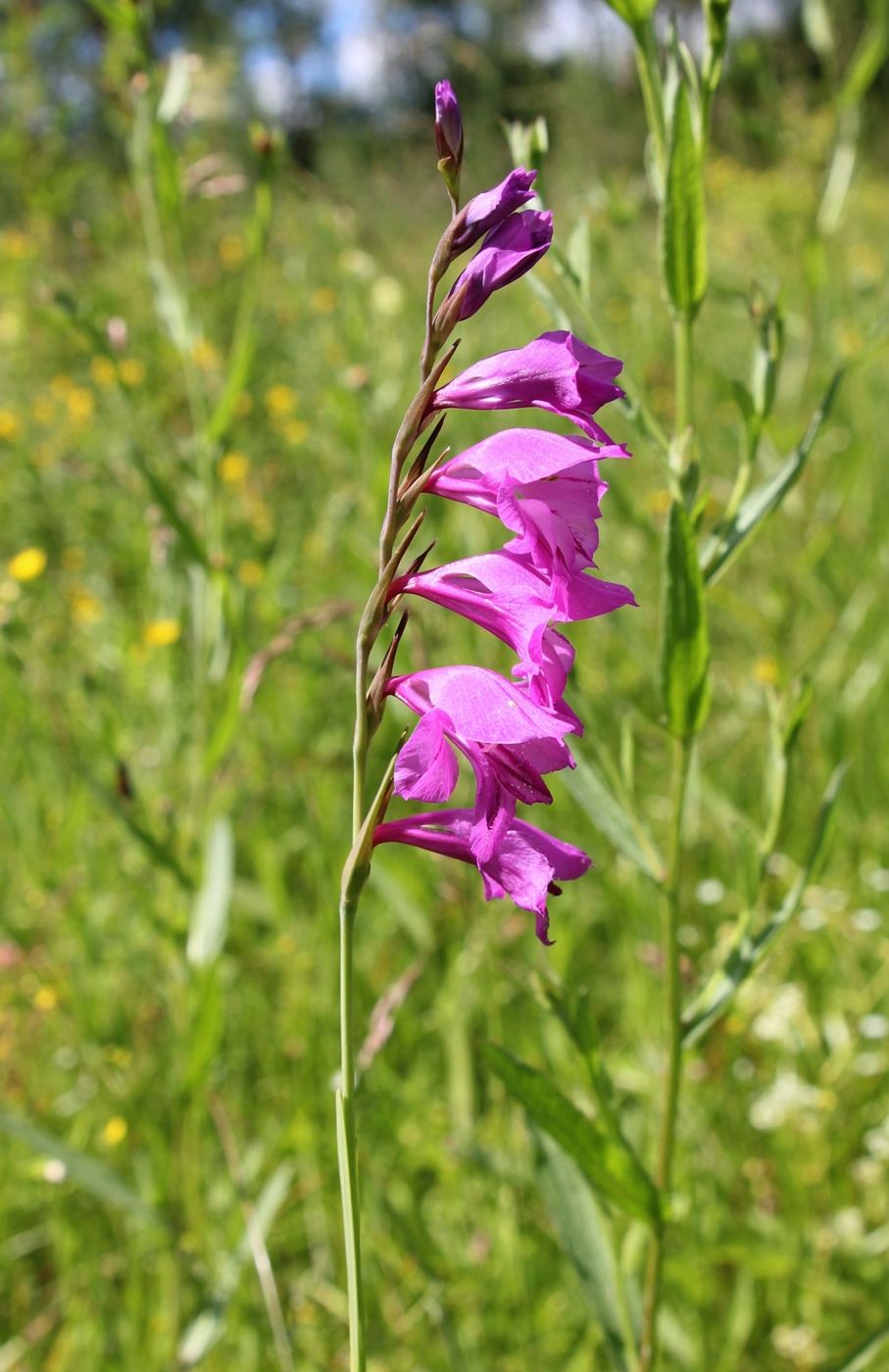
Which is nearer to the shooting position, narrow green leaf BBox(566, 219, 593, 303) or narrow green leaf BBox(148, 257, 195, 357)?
narrow green leaf BBox(566, 219, 593, 303)

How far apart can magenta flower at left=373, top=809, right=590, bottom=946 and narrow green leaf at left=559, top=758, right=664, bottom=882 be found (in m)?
0.28

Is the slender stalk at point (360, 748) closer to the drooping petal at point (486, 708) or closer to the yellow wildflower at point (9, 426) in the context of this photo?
the drooping petal at point (486, 708)

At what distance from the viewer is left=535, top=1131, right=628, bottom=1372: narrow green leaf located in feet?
3.51

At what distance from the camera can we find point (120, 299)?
5.39m

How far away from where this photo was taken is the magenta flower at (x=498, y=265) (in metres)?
0.69

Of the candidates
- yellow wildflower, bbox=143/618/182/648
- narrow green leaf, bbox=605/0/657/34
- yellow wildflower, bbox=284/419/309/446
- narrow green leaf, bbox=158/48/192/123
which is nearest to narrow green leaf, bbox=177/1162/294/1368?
yellow wildflower, bbox=143/618/182/648

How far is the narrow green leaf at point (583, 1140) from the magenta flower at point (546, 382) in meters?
0.46

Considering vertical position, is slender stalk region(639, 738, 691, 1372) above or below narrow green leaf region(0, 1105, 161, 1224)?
above

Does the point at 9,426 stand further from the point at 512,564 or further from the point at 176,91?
the point at 512,564

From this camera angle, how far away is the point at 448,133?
709 millimetres

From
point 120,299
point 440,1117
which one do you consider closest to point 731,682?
point 440,1117

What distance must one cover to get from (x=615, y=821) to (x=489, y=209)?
1.80ft

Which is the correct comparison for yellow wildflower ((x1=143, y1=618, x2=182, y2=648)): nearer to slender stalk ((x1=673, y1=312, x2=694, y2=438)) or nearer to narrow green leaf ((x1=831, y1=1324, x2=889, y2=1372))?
slender stalk ((x1=673, y1=312, x2=694, y2=438))

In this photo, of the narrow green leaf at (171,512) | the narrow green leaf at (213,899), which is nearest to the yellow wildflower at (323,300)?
the narrow green leaf at (171,512)
